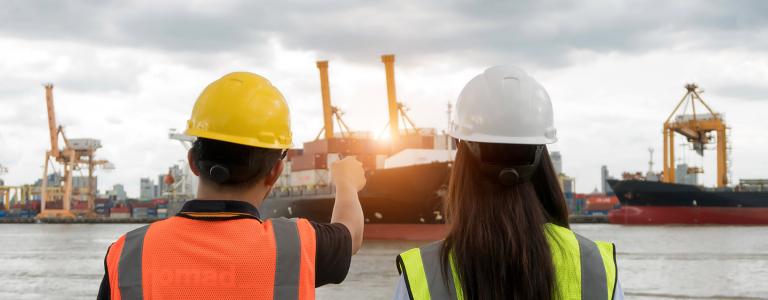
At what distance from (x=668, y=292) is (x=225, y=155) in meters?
13.2

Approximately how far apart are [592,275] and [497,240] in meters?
0.23

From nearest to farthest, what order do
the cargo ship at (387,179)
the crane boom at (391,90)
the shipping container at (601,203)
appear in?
the cargo ship at (387,179) < the crane boom at (391,90) < the shipping container at (601,203)

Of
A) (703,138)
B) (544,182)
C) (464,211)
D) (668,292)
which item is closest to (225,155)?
(464,211)

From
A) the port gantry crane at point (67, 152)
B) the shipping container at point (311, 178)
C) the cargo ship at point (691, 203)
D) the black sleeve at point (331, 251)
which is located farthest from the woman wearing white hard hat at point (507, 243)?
the port gantry crane at point (67, 152)

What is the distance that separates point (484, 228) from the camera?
6.04ft

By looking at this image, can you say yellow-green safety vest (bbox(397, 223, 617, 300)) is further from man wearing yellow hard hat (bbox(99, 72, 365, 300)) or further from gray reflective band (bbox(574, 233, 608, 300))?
man wearing yellow hard hat (bbox(99, 72, 365, 300))

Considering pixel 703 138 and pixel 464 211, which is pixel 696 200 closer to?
pixel 703 138

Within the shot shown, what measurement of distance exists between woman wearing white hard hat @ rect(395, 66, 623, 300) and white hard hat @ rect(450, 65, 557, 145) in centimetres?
3

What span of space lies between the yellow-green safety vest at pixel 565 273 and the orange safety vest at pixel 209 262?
29 cm

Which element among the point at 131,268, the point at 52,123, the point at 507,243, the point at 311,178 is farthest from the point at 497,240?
the point at 52,123

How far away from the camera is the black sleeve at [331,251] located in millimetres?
1975

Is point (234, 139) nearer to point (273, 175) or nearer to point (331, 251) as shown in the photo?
point (273, 175)

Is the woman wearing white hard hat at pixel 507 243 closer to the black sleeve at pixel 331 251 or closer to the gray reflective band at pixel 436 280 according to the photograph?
the gray reflective band at pixel 436 280

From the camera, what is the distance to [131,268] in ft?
6.28
